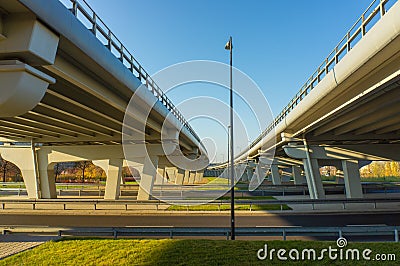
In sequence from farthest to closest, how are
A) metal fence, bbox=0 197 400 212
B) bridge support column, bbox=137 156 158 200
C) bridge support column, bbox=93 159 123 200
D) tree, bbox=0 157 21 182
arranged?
tree, bbox=0 157 21 182, bridge support column, bbox=93 159 123 200, bridge support column, bbox=137 156 158 200, metal fence, bbox=0 197 400 212

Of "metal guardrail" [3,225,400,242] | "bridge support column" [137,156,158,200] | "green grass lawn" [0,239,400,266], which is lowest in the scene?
"green grass lawn" [0,239,400,266]

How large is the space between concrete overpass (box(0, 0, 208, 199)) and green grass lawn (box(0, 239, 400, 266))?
14.6ft

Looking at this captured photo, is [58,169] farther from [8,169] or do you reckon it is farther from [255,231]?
[255,231]

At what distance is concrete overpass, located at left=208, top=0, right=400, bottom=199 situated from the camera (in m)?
8.17

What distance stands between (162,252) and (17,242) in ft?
20.6

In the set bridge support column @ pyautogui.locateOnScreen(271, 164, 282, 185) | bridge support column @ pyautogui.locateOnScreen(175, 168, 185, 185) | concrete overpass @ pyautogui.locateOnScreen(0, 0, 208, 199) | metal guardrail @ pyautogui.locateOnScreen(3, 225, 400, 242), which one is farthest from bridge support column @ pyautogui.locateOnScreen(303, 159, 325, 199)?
bridge support column @ pyautogui.locateOnScreen(175, 168, 185, 185)

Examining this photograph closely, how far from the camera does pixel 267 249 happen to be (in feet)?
29.5

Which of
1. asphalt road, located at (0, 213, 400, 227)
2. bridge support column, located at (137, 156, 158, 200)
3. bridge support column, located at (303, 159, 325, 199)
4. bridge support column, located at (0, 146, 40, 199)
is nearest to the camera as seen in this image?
asphalt road, located at (0, 213, 400, 227)

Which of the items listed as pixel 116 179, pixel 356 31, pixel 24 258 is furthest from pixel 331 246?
pixel 116 179

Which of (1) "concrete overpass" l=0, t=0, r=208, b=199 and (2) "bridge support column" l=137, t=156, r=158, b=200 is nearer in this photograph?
(1) "concrete overpass" l=0, t=0, r=208, b=199

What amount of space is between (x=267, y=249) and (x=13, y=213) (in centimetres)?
2187

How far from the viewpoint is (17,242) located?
1102 centimetres

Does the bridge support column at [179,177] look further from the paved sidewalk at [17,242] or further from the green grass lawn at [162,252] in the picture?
the green grass lawn at [162,252]

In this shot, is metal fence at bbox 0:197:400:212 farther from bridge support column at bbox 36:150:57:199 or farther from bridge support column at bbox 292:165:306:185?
bridge support column at bbox 292:165:306:185
